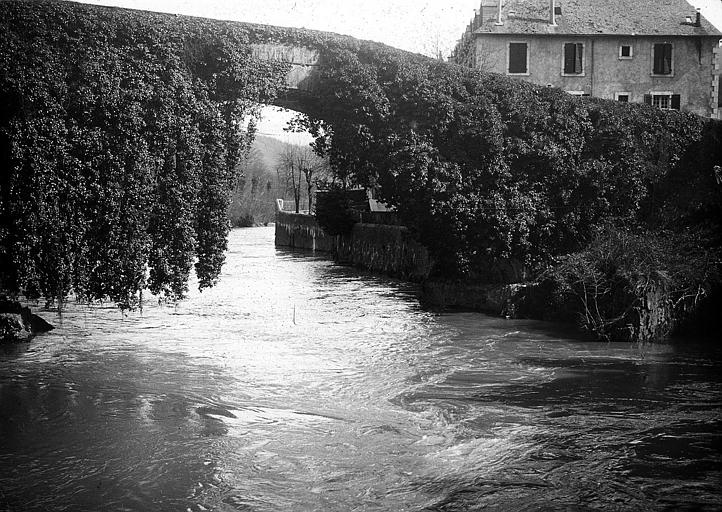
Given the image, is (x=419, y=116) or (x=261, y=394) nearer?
(x=261, y=394)

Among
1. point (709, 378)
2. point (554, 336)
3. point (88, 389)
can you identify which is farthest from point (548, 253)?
point (88, 389)

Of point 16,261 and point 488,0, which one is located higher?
point 488,0

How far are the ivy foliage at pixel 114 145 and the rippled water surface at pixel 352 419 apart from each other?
1.64m

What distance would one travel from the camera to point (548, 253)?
61.0 ft

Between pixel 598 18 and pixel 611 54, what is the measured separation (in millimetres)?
2320

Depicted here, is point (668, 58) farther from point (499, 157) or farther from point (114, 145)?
point (114, 145)

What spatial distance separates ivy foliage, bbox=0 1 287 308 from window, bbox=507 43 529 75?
28169mm

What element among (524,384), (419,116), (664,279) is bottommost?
(524,384)

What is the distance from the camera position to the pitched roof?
40.8 meters

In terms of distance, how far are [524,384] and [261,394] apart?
397 cm

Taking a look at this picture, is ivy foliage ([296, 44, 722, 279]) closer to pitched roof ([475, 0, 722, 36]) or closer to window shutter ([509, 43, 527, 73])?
window shutter ([509, 43, 527, 73])

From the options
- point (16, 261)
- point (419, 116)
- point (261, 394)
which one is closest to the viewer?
point (261, 394)

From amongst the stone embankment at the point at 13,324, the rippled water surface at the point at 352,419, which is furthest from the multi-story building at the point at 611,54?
the stone embankment at the point at 13,324

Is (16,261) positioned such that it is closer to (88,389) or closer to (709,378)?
(88,389)
